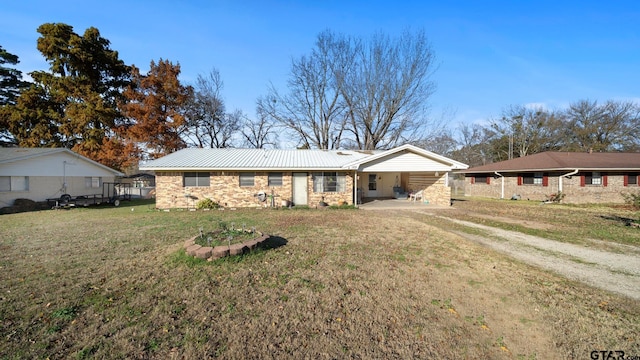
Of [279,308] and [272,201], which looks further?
[272,201]

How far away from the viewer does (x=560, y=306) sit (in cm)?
356

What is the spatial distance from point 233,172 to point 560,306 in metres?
13.6

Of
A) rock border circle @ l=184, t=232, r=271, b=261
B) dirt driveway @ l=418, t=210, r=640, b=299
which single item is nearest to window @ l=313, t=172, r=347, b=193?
dirt driveway @ l=418, t=210, r=640, b=299

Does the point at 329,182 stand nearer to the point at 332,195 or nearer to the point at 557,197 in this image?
the point at 332,195

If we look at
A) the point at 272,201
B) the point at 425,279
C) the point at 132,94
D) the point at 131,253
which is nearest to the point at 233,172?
the point at 272,201

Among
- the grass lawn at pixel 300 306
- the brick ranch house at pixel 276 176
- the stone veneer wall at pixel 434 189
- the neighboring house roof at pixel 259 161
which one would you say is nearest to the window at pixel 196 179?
the brick ranch house at pixel 276 176

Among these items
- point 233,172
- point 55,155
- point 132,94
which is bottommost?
point 233,172

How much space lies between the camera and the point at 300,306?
349cm

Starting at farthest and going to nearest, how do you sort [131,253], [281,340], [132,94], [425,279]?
1. [132,94]
2. [131,253]
3. [425,279]
4. [281,340]

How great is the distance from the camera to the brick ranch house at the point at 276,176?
13.9m

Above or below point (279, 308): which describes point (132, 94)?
above

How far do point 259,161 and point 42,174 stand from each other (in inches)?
514

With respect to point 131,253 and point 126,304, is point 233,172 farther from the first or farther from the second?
point 126,304

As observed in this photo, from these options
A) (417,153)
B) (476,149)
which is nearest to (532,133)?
(476,149)
